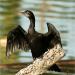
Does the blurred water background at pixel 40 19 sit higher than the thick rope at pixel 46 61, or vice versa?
the thick rope at pixel 46 61

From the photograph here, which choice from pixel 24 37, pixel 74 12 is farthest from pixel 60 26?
pixel 24 37

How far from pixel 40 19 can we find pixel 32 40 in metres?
2.69

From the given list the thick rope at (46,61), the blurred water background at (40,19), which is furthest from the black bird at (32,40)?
the blurred water background at (40,19)

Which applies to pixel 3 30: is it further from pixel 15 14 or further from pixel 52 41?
pixel 52 41

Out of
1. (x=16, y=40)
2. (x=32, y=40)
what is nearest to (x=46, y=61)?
(x=32, y=40)

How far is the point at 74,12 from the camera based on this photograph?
10.5m

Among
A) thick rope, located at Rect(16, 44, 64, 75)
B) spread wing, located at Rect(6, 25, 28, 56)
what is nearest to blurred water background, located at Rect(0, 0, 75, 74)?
spread wing, located at Rect(6, 25, 28, 56)

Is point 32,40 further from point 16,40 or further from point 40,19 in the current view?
point 40,19

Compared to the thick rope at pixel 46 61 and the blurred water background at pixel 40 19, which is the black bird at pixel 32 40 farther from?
the blurred water background at pixel 40 19

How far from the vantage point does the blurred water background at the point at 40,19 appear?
8.49m

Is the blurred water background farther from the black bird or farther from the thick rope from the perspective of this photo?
the thick rope

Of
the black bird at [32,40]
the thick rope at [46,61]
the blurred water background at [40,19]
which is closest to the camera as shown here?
the thick rope at [46,61]

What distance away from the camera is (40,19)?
997 centimetres

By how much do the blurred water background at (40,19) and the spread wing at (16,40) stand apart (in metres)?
0.71
